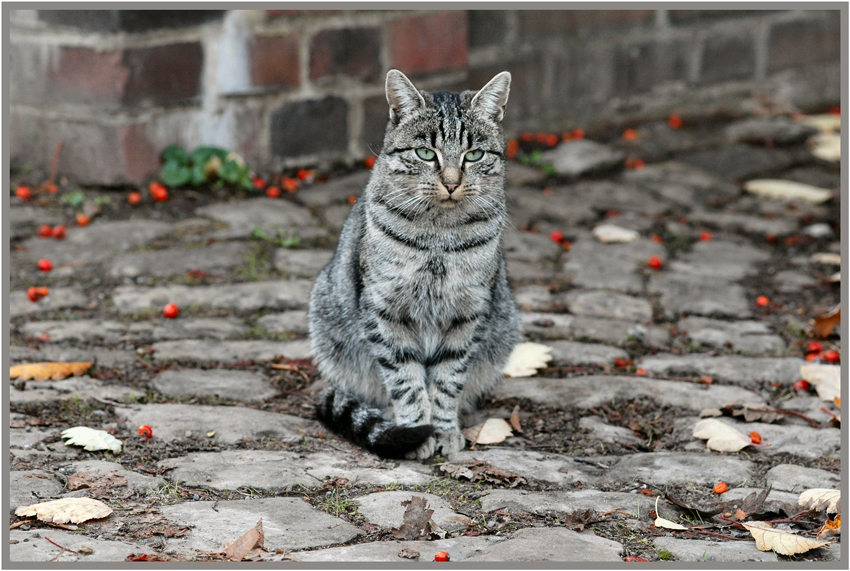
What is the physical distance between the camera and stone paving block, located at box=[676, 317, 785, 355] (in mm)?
4242

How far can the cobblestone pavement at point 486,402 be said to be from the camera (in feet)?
8.46

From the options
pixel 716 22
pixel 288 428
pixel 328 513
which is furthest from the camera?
pixel 716 22

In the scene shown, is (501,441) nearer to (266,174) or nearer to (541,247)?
(541,247)

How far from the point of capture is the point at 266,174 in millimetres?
6070

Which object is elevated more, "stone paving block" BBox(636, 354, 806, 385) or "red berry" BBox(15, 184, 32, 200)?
"red berry" BBox(15, 184, 32, 200)

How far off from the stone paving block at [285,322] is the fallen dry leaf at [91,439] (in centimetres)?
129

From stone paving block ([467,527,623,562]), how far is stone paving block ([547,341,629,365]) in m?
1.58

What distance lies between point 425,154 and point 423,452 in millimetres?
1101

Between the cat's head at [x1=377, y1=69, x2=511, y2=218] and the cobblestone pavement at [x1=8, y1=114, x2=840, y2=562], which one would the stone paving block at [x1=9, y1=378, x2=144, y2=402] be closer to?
the cobblestone pavement at [x1=8, y1=114, x2=840, y2=562]

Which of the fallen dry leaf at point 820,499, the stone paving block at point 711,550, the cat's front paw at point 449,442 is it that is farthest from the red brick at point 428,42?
the stone paving block at point 711,550

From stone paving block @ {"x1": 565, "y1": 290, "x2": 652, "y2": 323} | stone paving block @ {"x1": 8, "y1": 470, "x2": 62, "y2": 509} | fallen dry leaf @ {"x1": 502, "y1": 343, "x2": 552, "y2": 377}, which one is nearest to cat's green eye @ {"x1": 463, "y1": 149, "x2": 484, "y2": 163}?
fallen dry leaf @ {"x1": 502, "y1": 343, "x2": 552, "y2": 377}

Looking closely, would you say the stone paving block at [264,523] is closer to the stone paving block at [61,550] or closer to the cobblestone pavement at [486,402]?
the cobblestone pavement at [486,402]

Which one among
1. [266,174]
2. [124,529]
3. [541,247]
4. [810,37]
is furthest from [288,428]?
[810,37]

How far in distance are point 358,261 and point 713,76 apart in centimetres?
541
